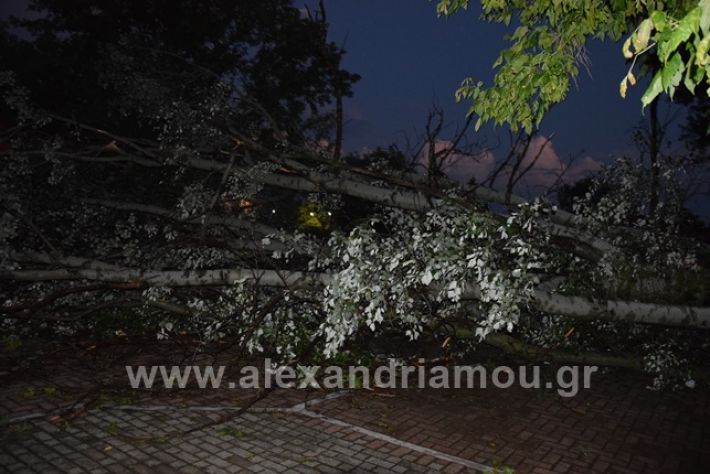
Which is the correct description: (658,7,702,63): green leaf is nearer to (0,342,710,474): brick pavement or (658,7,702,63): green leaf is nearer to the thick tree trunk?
the thick tree trunk

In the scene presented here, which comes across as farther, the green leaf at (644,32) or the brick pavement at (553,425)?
the brick pavement at (553,425)

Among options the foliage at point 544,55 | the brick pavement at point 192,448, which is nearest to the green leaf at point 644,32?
the foliage at point 544,55

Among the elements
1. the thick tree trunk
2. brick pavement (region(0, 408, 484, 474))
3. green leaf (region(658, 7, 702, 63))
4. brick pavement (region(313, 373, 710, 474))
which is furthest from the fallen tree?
green leaf (region(658, 7, 702, 63))

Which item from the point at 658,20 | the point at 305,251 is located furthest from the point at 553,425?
the point at 658,20

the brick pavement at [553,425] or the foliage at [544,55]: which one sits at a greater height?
the foliage at [544,55]

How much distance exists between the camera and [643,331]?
8062 millimetres

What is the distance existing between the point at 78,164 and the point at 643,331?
1104cm

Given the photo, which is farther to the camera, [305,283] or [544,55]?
[305,283]

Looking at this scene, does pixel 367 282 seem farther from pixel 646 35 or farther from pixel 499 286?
pixel 646 35

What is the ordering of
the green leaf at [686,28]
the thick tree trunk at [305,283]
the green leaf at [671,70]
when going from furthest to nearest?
the thick tree trunk at [305,283], the green leaf at [671,70], the green leaf at [686,28]

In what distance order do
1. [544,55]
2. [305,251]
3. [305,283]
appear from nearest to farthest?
[544,55] → [305,283] → [305,251]

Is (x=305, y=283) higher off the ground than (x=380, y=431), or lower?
higher

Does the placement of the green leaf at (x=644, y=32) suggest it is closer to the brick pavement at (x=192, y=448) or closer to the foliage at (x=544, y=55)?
the foliage at (x=544, y=55)

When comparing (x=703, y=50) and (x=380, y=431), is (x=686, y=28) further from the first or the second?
(x=380, y=431)
